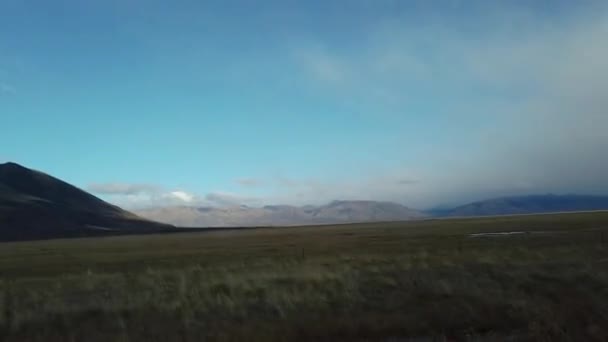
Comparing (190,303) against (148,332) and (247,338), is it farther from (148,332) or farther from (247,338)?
(247,338)

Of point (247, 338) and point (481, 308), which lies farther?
point (481, 308)

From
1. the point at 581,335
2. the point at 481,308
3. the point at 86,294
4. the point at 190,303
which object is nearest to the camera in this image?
the point at 581,335

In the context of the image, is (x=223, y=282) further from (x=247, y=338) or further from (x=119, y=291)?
(x=247, y=338)

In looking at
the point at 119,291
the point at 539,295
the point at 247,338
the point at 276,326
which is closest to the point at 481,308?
the point at 539,295

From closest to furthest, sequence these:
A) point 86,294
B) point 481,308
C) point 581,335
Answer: point 581,335 < point 481,308 < point 86,294

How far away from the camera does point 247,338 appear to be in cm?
1130

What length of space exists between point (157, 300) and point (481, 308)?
9.32 metres

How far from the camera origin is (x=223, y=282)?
21.4m

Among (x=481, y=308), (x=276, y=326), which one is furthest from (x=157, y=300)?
(x=481, y=308)

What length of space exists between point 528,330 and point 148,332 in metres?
7.81

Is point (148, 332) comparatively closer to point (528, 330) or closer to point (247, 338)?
point (247, 338)

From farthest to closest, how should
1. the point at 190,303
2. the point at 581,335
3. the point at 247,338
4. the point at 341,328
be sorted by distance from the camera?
the point at 190,303 → the point at 341,328 → the point at 247,338 → the point at 581,335

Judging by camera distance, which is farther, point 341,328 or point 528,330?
point 341,328

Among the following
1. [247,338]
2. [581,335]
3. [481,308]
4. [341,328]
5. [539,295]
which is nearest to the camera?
[581,335]
